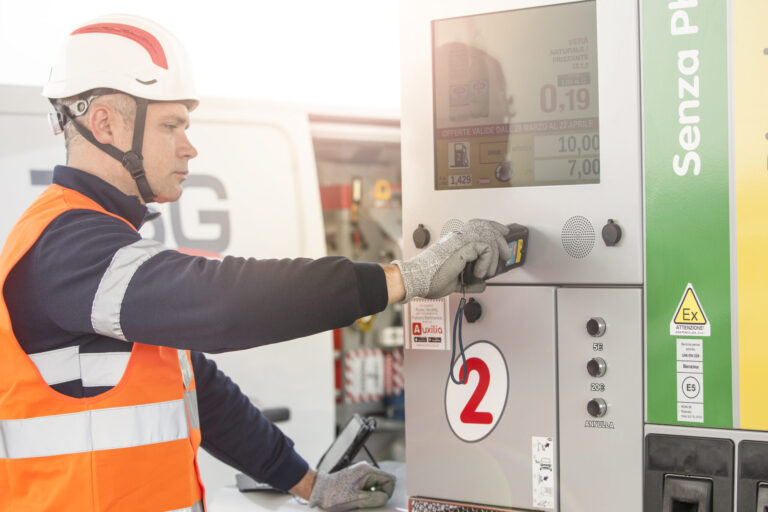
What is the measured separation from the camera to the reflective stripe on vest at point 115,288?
60.6 inches

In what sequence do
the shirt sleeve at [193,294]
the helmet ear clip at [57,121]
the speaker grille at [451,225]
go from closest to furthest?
the shirt sleeve at [193,294], the helmet ear clip at [57,121], the speaker grille at [451,225]

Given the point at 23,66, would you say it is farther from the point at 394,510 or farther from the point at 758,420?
the point at 758,420

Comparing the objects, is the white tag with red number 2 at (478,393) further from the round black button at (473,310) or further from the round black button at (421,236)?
the round black button at (421,236)

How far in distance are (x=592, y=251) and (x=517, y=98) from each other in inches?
16.3

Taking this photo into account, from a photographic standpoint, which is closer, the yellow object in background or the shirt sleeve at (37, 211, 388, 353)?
the shirt sleeve at (37, 211, 388, 353)

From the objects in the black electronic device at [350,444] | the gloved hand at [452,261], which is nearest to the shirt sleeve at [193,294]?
the gloved hand at [452,261]

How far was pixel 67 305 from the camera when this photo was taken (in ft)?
5.26

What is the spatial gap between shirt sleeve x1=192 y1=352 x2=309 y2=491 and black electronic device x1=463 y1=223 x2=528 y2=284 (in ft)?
2.91

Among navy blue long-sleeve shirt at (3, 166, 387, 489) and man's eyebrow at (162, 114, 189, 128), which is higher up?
man's eyebrow at (162, 114, 189, 128)

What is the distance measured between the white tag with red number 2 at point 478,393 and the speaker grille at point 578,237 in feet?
1.02

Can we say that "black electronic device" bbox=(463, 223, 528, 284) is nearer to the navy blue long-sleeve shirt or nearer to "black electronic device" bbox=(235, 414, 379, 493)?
the navy blue long-sleeve shirt

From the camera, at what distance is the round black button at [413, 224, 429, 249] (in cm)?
201

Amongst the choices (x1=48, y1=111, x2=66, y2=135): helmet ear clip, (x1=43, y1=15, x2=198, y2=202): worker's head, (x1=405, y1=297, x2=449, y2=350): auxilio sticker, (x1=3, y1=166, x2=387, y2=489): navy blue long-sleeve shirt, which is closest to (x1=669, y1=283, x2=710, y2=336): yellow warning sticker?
(x1=405, y1=297, x2=449, y2=350): auxilio sticker

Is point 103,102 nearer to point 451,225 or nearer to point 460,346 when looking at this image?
point 451,225
